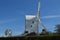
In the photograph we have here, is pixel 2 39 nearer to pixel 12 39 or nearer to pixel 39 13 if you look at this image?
pixel 12 39

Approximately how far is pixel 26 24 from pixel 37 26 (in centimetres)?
614

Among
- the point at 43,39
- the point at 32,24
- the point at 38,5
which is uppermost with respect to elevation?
the point at 38,5

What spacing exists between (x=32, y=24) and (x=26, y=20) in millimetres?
4392

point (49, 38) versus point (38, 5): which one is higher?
point (38, 5)

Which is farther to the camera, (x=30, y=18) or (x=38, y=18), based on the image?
(x=30, y=18)

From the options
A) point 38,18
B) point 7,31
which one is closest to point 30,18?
point 38,18

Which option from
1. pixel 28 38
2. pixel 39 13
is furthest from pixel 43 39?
pixel 39 13

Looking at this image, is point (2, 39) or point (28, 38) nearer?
point (28, 38)

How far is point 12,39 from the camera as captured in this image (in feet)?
59.4

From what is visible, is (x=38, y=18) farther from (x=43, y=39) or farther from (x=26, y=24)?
(x=43, y=39)

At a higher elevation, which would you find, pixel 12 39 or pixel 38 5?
pixel 38 5

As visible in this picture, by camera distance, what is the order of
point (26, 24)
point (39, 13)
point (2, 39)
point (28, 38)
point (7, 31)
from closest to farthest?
point (28, 38) → point (2, 39) → point (7, 31) → point (39, 13) → point (26, 24)

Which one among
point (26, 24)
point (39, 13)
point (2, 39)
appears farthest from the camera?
point (26, 24)

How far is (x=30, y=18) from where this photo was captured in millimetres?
64625
